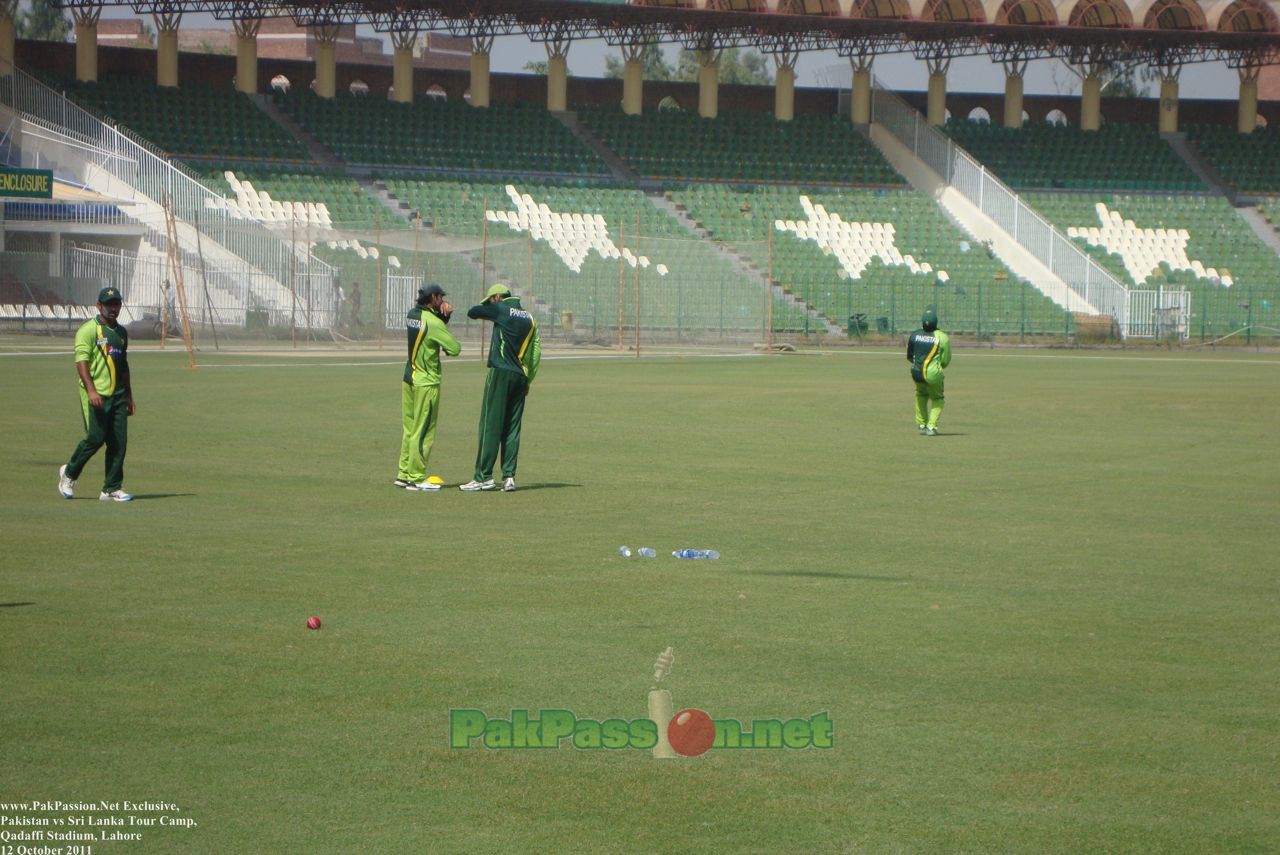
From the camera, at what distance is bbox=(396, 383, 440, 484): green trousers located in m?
14.3

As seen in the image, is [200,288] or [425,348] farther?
[200,288]

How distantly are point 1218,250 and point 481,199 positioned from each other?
2644 centimetres

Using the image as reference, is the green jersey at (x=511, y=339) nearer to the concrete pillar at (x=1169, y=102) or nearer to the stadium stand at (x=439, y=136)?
the stadium stand at (x=439, y=136)

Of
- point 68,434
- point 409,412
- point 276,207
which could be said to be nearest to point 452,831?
point 409,412

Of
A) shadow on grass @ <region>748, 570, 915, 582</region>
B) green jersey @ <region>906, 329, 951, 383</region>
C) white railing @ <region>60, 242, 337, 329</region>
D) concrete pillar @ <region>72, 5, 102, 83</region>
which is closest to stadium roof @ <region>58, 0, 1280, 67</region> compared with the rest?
concrete pillar @ <region>72, 5, 102, 83</region>

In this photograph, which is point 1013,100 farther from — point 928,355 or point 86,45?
point 928,355

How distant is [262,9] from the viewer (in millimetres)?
54125

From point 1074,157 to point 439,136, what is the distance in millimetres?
24866

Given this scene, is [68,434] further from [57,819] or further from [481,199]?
[481,199]

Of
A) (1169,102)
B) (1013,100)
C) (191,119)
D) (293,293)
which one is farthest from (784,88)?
(293,293)

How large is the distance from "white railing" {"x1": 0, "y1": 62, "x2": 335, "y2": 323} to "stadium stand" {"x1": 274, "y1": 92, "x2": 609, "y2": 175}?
8.06 m

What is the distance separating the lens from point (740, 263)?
49906 mm

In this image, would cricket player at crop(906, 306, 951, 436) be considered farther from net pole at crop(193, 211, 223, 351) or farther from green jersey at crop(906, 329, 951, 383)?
net pole at crop(193, 211, 223, 351)

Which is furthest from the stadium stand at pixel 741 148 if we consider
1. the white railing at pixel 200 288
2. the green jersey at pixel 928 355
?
the green jersey at pixel 928 355
